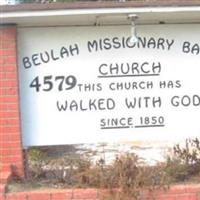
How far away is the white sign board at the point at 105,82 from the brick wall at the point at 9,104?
0.19m

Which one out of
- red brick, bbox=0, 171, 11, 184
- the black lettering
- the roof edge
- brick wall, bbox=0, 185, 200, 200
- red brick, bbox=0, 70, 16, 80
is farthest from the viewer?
the black lettering

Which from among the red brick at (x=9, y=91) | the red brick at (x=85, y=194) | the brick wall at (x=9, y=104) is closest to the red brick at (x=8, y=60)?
the brick wall at (x=9, y=104)

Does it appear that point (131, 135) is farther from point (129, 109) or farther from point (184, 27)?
point (184, 27)

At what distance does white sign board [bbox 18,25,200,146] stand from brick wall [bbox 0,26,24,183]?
19cm

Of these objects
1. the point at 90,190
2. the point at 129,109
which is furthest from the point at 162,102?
the point at 90,190

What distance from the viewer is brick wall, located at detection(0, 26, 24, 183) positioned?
25.1ft

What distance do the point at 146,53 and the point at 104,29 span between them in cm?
57

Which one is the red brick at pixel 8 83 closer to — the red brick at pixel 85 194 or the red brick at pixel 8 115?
the red brick at pixel 8 115

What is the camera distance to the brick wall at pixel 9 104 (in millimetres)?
7648

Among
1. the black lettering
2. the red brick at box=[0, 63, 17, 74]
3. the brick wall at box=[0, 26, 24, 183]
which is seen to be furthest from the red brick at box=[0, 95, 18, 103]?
the black lettering

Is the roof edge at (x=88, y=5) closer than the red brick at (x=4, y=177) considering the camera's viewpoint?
Yes

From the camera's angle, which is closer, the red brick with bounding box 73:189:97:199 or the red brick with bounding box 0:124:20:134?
the red brick with bounding box 73:189:97:199

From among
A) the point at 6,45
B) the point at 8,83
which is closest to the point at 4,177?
the point at 8,83

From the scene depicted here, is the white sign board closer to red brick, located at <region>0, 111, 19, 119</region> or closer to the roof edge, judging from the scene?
red brick, located at <region>0, 111, 19, 119</region>
